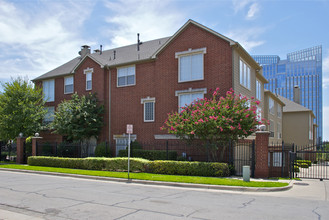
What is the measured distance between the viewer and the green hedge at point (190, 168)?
16781 mm

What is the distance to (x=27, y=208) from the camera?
8852 millimetres

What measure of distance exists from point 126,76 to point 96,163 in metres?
8.75

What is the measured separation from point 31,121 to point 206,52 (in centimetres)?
1737

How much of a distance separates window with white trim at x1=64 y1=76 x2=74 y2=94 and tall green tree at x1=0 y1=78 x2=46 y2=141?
262 centimetres

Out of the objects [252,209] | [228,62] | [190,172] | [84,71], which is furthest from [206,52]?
[252,209]

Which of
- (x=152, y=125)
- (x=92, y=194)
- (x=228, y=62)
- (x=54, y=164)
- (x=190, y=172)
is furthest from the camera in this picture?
(x=152, y=125)

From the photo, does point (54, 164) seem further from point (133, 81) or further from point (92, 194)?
point (92, 194)

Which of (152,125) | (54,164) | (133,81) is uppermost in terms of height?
(133,81)

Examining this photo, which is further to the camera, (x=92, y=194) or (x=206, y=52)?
(x=206, y=52)

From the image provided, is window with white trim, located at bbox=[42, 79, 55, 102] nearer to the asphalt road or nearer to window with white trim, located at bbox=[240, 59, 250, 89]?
window with white trim, located at bbox=[240, 59, 250, 89]

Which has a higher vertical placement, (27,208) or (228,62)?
(228,62)

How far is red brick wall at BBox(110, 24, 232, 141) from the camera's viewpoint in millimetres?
21375

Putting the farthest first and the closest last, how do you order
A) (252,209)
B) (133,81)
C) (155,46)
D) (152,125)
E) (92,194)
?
(155,46)
(133,81)
(152,125)
(92,194)
(252,209)

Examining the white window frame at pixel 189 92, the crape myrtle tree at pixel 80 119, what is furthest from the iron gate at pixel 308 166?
the crape myrtle tree at pixel 80 119
